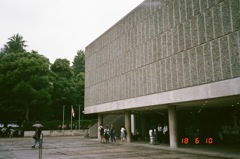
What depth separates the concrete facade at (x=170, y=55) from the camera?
→ 684 inches

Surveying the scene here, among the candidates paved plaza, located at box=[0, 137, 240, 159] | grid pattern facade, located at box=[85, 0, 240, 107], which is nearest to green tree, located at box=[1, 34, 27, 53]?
grid pattern facade, located at box=[85, 0, 240, 107]

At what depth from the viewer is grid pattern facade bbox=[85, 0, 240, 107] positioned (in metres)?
17.5

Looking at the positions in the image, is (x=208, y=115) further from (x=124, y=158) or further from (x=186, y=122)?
(x=124, y=158)

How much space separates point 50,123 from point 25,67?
1251 cm

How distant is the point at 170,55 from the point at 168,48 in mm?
699

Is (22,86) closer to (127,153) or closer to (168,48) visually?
(168,48)

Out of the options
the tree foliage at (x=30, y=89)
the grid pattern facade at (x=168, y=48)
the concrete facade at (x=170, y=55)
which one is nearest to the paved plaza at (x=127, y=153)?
the concrete facade at (x=170, y=55)

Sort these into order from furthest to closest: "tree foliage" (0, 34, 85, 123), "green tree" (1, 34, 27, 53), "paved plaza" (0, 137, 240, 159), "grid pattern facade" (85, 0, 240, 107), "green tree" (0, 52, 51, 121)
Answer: "green tree" (1, 34, 27, 53) < "tree foliage" (0, 34, 85, 123) < "green tree" (0, 52, 51, 121) < "grid pattern facade" (85, 0, 240, 107) < "paved plaza" (0, 137, 240, 159)

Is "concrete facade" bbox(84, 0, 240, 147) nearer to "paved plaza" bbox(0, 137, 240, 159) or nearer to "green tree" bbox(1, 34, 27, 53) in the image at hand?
"paved plaza" bbox(0, 137, 240, 159)

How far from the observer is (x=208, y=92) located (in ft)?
60.7

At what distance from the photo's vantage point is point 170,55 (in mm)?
22578

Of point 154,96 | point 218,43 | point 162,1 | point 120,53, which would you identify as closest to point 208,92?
point 218,43

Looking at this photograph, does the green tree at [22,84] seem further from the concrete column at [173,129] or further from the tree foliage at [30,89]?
the concrete column at [173,129]

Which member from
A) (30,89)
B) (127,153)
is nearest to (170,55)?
(127,153)
